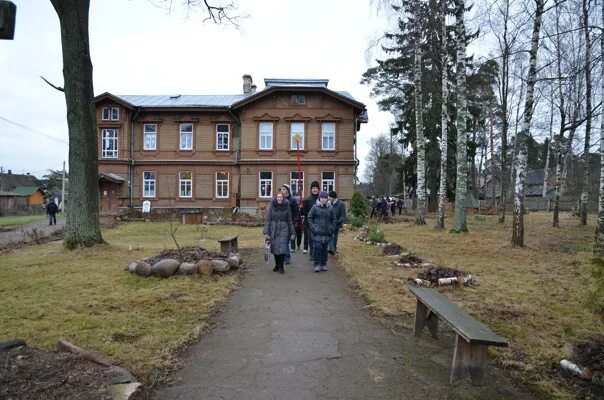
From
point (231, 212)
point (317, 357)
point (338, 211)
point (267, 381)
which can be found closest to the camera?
point (267, 381)

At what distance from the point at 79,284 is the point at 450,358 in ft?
20.8

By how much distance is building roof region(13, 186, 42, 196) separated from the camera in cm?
7396

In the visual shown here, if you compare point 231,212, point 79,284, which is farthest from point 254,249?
point 231,212

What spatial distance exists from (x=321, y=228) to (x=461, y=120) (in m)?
9.19

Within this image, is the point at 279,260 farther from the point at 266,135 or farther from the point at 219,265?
the point at 266,135

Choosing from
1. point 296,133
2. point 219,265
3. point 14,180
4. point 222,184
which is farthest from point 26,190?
point 219,265

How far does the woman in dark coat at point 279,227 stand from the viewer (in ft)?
A: 29.7

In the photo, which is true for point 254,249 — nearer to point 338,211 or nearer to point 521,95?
point 338,211

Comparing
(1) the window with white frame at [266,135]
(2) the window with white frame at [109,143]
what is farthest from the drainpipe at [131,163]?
(1) the window with white frame at [266,135]

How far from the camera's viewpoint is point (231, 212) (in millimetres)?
30047

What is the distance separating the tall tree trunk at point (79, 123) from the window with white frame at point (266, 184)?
1865 cm

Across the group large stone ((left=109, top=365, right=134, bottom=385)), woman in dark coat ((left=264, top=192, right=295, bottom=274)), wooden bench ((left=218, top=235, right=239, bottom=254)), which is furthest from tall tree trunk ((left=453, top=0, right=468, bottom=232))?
large stone ((left=109, top=365, right=134, bottom=385))

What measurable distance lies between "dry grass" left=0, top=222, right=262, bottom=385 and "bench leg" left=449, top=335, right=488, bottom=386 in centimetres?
268

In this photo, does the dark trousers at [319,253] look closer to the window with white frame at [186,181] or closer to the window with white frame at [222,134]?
the window with white frame at [222,134]
